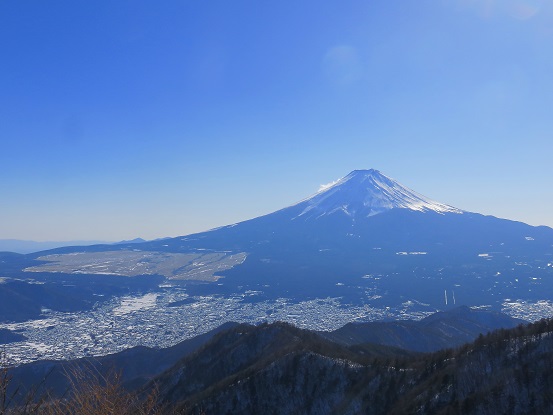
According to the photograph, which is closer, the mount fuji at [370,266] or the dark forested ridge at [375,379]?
the dark forested ridge at [375,379]

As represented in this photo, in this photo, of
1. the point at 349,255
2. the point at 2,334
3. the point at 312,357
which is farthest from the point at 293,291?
the point at 312,357

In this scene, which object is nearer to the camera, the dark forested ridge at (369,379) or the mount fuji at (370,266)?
the dark forested ridge at (369,379)

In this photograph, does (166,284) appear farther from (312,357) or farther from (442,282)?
(312,357)

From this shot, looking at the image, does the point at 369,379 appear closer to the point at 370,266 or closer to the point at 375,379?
the point at 375,379

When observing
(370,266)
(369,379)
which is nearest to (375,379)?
(369,379)

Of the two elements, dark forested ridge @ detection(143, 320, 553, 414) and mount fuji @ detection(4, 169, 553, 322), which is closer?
dark forested ridge @ detection(143, 320, 553, 414)

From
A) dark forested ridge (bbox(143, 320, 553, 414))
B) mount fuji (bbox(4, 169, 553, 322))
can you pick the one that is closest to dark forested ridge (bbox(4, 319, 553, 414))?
dark forested ridge (bbox(143, 320, 553, 414))

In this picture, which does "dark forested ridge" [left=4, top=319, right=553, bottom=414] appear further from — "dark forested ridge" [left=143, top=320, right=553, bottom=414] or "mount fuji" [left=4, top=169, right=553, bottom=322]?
"mount fuji" [left=4, top=169, right=553, bottom=322]

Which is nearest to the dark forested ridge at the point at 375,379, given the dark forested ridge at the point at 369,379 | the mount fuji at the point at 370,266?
the dark forested ridge at the point at 369,379

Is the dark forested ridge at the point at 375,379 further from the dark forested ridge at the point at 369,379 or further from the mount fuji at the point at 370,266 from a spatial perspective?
the mount fuji at the point at 370,266
